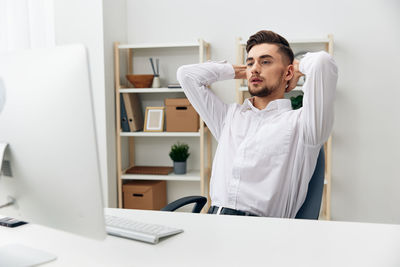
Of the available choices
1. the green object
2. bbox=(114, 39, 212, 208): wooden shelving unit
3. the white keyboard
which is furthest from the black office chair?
bbox=(114, 39, 212, 208): wooden shelving unit

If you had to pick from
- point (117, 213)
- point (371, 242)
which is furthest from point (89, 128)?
point (371, 242)

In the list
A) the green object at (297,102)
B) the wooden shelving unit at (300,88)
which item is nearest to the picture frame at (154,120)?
the wooden shelving unit at (300,88)

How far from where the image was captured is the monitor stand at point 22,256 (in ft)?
3.09

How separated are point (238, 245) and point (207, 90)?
103 cm

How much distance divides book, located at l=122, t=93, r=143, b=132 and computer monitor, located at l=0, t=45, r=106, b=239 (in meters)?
2.37

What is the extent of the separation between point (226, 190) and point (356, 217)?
2026 mm

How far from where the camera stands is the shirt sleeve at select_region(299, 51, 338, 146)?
59.1 inches

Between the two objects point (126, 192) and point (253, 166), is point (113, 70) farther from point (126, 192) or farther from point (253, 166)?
point (253, 166)

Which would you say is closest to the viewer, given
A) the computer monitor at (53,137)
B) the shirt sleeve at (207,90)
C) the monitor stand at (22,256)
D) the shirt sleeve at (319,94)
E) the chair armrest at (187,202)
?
the computer monitor at (53,137)

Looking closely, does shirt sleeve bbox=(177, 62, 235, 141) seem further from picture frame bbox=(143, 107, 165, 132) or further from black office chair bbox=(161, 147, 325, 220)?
picture frame bbox=(143, 107, 165, 132)

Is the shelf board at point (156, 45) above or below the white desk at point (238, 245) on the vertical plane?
above

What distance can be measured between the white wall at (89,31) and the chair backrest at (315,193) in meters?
1.93

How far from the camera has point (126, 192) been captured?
3299 mm

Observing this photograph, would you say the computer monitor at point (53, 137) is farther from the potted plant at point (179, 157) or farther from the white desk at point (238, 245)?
the potted plant at point (179, 157)
